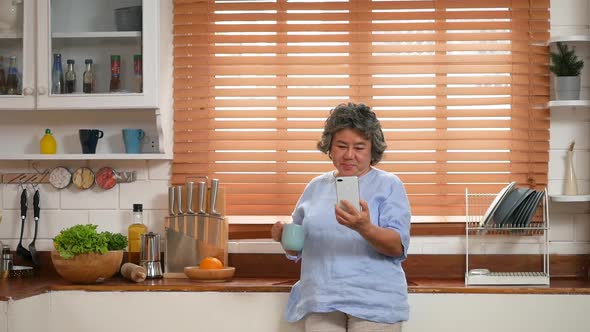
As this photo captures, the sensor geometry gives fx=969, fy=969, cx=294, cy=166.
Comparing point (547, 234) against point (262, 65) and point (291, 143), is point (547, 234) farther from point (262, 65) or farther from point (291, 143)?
point (262, 65)

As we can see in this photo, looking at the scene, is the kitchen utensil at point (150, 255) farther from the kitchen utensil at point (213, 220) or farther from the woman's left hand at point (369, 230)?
the woman's left hand at point (369, 230)

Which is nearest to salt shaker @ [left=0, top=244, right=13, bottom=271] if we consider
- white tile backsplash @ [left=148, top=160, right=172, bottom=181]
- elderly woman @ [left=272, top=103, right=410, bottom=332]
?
white tile backsplash @ [left=148, top=160, right=172, bottom=181]

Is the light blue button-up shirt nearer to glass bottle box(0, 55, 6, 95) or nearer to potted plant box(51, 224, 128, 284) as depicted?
potted plant box(51, 224, 128, 284)

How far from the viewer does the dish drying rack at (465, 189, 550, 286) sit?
381cm

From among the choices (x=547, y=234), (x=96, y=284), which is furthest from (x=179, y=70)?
(x=547, y=234)

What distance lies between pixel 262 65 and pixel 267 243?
772mm

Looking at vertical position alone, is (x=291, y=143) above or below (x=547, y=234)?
above

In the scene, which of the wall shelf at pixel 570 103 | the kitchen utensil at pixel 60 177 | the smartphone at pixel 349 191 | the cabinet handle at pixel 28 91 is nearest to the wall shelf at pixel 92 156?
the kitchen utensil at pixel 60 177

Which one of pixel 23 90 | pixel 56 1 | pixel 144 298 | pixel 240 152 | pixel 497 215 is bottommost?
pixel 144 298

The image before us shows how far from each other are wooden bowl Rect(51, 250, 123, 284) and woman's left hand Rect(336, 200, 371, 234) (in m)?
1.22

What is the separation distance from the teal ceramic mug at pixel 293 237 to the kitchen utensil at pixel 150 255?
92cm

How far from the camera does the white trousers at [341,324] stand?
3197mm

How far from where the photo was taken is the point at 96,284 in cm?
387

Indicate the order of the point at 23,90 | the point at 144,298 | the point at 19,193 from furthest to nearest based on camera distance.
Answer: the point at 19,193 < the point at 23,90 < the point at 144,298
